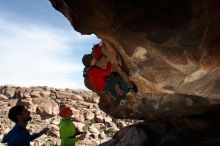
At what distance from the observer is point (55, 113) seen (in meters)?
28.7

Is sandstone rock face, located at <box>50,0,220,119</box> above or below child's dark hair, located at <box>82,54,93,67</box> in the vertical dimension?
below

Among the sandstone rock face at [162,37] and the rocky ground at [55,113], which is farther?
the rocky ground at [55,113]

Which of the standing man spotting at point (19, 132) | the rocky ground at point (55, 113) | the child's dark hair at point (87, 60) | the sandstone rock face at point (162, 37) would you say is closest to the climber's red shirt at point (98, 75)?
the child's dark hair at point (87, 60)

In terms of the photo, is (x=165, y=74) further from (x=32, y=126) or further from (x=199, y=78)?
(x=32, y=126)

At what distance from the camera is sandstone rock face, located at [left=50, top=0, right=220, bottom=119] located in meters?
6.75

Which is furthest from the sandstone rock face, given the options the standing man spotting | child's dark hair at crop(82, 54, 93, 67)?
child's dark hair at crop(82, 54, 93, 67)

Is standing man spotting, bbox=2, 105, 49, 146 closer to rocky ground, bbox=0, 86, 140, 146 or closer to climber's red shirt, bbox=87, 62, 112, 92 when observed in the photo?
climber's red shirt, bbox=87, 62, 112, 92

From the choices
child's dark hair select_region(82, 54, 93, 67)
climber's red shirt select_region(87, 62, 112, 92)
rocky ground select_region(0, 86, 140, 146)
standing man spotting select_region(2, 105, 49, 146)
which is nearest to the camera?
standing man spotting select_region(2, 105, 49, 146)

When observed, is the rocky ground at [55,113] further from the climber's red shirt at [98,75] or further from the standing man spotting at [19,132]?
the standing man spotting at [19,132]

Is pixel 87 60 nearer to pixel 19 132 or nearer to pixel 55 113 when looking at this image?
pixel 19 132

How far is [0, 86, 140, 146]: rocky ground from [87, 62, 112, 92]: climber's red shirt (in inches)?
347

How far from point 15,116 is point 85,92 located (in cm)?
2837

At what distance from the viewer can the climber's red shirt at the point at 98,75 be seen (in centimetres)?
1031

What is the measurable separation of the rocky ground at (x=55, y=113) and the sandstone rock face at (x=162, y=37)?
13118 mm
